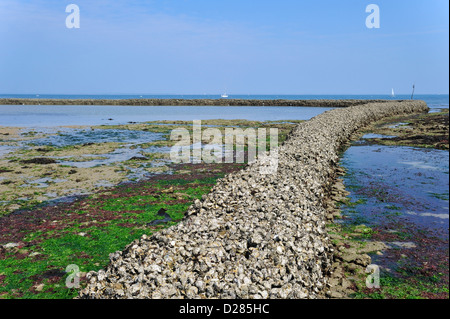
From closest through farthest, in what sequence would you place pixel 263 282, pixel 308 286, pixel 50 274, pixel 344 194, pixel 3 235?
pixel 263 282, pixel 308 286, pixel 50 274, pixel 3 235, pixel 344 194

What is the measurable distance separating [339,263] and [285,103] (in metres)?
84.3

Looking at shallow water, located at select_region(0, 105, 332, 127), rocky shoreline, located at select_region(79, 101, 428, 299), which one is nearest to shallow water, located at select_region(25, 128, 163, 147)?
shallow water, located at select_region(0, 105, 332, 127)

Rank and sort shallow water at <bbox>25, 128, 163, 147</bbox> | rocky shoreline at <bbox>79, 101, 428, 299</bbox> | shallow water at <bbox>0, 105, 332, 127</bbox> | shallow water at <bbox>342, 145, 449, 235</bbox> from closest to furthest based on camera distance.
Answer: rocky shoreline at <bbox>79, 101, 428, 299</bbox> → shallow water at <bbox>342, 145, 449, 235</bbox> → shallow water at <bbox>25, 128, 163, 147</bbox> → shallow water at <bbox>0, 105, 332, 127</bbox>

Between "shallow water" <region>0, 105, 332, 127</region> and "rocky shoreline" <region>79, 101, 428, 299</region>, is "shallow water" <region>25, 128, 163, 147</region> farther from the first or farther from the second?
"rocky shoreline" <region>79, 101, 428, 299</region>

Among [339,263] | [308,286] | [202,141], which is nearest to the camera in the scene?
[308,286]

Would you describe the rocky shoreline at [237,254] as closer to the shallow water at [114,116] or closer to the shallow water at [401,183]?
the shallow water at [401,183]

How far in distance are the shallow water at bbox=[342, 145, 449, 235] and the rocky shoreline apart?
2.73 metres

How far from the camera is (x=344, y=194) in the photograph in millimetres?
13359

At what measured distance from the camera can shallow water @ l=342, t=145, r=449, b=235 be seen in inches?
441

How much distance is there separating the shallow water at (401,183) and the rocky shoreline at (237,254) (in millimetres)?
2734

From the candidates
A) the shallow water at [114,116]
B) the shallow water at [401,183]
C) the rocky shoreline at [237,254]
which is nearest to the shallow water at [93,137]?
the shallow water at [114,116]

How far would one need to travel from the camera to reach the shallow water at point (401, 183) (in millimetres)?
11195
